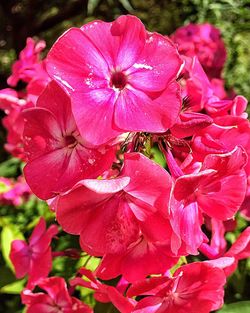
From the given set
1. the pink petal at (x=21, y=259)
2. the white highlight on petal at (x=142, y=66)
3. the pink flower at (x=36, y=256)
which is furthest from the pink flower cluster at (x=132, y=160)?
the pink petal at (x=21, y=259)

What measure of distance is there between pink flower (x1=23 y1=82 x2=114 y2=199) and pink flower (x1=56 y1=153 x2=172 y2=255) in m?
0.04

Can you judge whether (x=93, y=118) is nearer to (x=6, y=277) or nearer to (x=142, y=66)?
(x=142, y=66)

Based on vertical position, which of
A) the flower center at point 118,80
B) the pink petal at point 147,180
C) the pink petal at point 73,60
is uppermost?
the pink petal at point 73,60

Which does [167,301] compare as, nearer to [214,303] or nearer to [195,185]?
[214,303]

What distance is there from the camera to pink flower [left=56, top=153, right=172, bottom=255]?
2.87ft

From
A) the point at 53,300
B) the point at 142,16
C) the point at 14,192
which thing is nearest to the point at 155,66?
the point at 53,300

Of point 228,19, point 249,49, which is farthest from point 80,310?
point 249,49

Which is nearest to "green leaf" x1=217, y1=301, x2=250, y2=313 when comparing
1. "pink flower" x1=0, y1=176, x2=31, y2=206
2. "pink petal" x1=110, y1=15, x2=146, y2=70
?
"pink petal" x1=110, y1=15, x2=146, y2=70

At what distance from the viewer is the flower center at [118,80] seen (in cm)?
96

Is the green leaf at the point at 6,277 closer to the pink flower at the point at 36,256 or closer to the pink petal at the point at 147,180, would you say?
the pink flower at the point at 36,256

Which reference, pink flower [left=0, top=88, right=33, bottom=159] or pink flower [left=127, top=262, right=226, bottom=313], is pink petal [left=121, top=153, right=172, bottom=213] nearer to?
Result: pink flower [left=127, top=262, right=226, bottom=313]

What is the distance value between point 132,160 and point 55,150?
16 cm

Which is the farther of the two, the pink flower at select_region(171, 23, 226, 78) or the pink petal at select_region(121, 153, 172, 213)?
the pink flower at select_region(171, 23, 226, 78)

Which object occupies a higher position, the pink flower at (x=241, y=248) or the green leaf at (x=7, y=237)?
the pink flower at (x=241, y=248)
